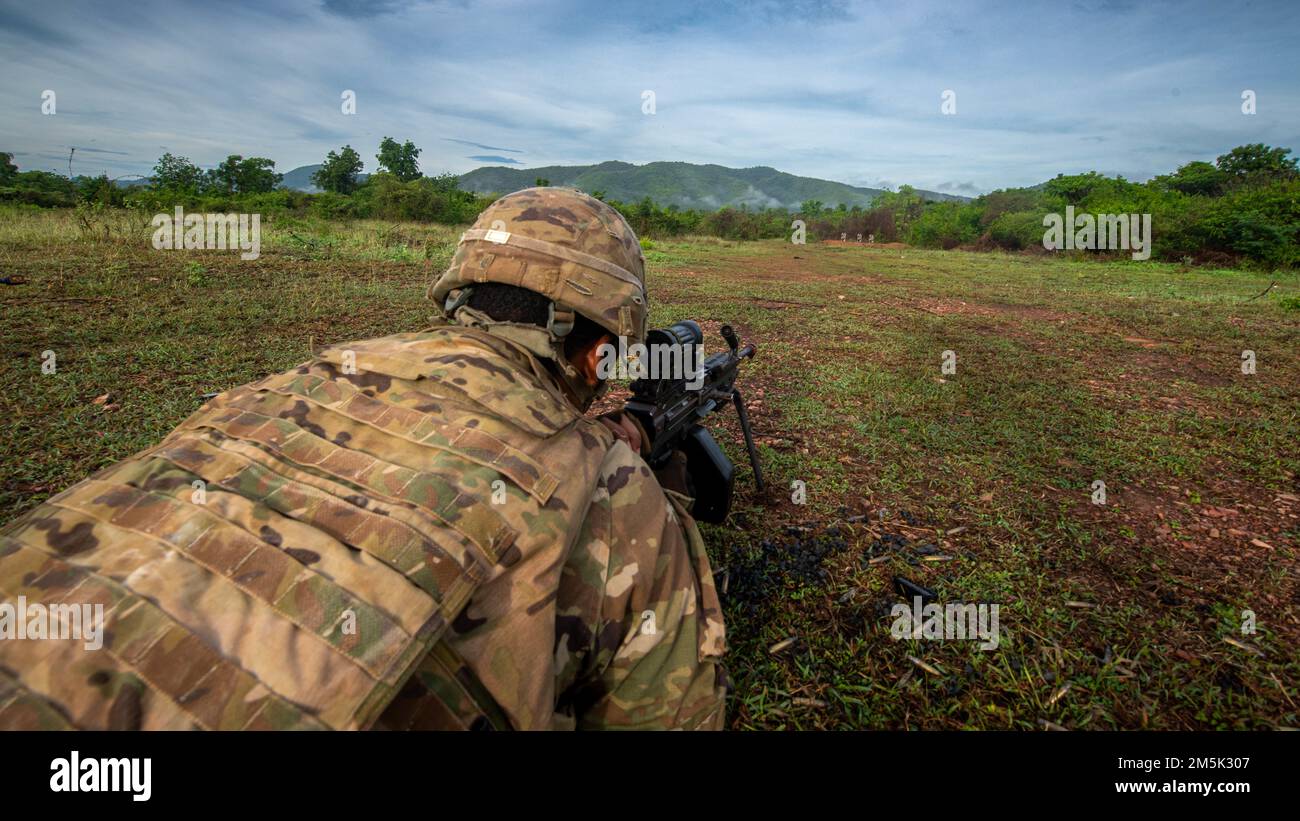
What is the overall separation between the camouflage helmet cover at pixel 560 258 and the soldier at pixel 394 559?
1 centimetres

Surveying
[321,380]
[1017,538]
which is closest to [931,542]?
[1017,538]

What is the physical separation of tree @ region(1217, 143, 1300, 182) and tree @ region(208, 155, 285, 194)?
175ft

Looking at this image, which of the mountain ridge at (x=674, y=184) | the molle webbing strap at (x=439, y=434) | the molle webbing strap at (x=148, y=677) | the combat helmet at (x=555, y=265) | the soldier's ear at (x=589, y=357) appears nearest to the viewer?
the molle webbing strap at (x=148, y=677)

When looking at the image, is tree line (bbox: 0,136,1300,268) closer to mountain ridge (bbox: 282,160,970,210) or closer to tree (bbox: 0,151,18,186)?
tree (bbox: 0,151,18,186)

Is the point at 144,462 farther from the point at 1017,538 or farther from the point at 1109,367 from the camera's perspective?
the point at 1109,367

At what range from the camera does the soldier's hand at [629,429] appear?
101 inches

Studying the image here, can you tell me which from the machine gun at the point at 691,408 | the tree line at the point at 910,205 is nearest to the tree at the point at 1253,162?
the tree line at the point at 910,205

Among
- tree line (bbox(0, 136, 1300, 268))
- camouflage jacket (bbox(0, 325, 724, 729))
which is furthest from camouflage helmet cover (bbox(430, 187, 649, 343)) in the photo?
tree line (bbox(0, 136, 1300, 268))

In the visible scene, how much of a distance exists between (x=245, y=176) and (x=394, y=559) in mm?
40058

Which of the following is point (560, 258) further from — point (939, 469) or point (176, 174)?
point (176, 174)

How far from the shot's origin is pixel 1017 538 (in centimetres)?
346

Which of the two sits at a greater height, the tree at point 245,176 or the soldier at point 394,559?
the tree at point 245,176

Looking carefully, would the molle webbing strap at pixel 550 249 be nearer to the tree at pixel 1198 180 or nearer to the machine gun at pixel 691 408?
the machine gun at pixel 691 408

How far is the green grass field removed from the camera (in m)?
2.45
